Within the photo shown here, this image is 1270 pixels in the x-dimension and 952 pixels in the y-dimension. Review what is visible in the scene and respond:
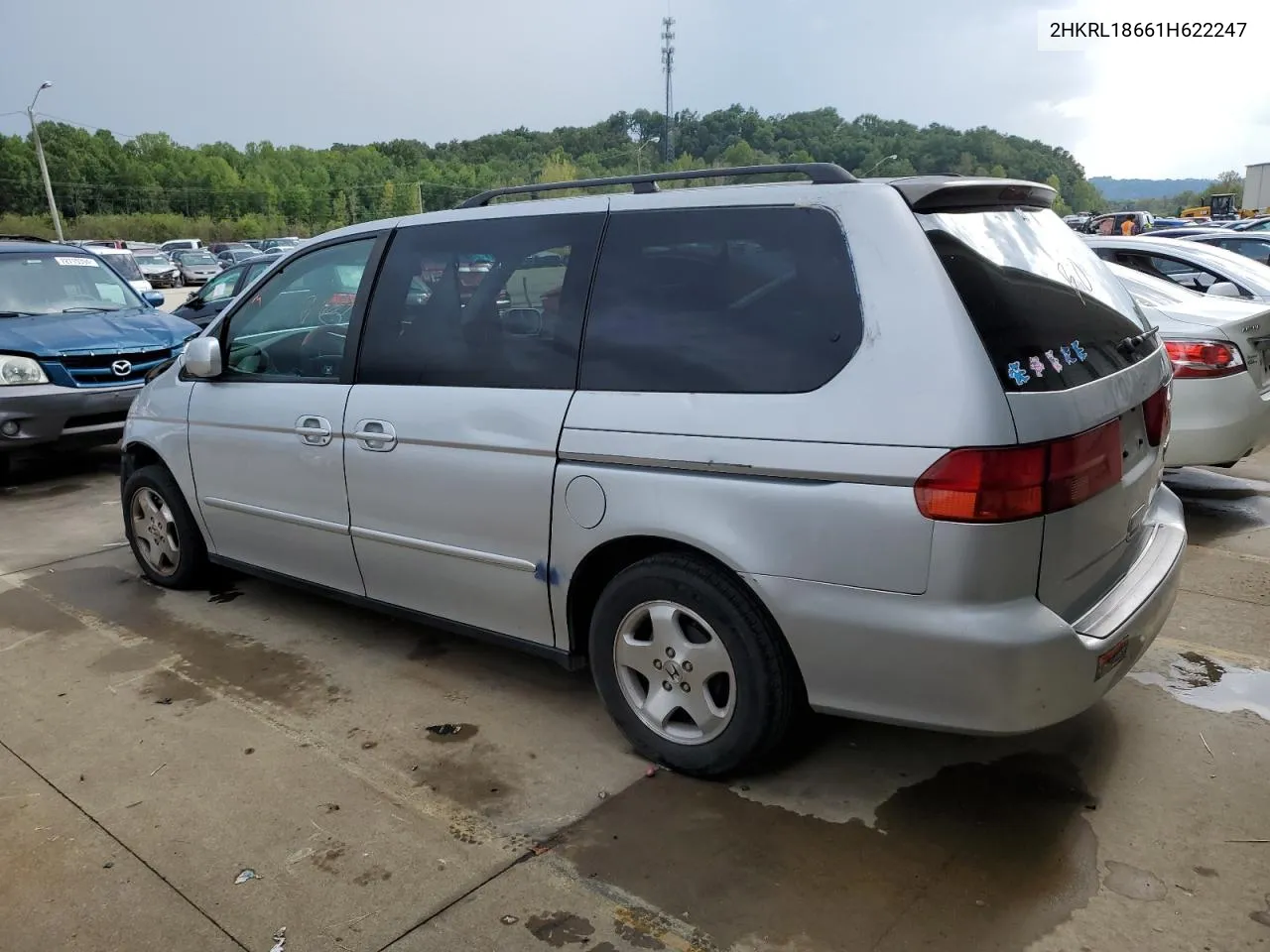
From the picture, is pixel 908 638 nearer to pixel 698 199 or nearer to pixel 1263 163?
pixel 698 199

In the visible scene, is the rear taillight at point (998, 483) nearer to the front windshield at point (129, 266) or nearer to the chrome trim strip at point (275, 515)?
the chrome trim strip at point (275, 515)

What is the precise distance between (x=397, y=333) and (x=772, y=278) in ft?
5.24

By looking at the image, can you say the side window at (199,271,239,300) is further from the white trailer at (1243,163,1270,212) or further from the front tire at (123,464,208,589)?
the white trailer at (1243,163,1270,212)

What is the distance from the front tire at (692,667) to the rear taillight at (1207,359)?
393 centimetres

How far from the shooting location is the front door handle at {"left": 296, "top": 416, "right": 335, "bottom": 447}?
383cm

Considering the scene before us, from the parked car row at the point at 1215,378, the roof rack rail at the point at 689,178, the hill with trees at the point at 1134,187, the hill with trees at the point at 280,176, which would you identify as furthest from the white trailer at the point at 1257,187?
the hill with trees at the point at 1134,187

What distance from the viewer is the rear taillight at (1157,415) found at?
3.00 metres

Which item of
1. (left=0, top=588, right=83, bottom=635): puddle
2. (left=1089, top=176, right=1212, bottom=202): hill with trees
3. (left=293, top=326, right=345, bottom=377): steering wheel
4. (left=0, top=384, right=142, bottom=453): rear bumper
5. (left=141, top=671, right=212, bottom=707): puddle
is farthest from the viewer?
(left=1089, top=176, right=1212, bottom=202): hill with trees

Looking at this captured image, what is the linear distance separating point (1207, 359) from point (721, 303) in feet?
13.1

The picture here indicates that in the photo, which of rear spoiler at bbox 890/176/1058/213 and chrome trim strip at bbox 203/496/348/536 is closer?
rear spoiler at bbox 890/176/1058/213

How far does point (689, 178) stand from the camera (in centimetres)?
324

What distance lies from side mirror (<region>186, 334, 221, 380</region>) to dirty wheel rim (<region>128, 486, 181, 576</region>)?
871 mm

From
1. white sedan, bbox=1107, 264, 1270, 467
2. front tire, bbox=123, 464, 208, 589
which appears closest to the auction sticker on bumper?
white sedan, bbox=1107, 264, 1270, 467

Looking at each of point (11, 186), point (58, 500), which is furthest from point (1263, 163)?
point (11, 186)
